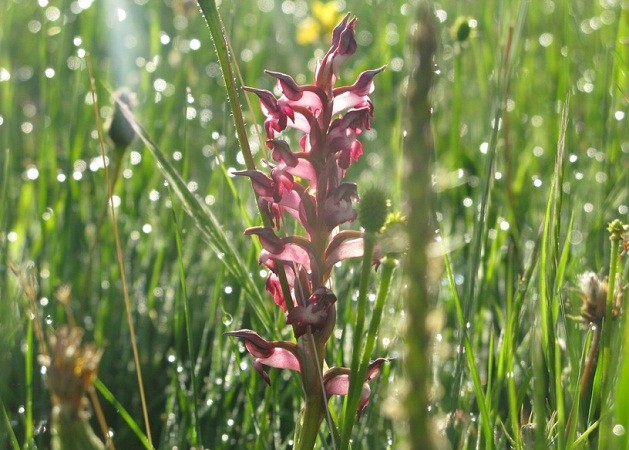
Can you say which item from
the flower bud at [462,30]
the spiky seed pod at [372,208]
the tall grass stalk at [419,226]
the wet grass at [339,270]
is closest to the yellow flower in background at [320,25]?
the wet grass at [339,270]

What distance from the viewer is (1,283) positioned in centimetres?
174

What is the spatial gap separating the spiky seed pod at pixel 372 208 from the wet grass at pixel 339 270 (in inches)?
5.3

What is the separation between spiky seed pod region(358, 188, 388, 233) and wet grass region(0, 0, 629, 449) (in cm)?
14

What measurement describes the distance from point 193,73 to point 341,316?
1904 mm

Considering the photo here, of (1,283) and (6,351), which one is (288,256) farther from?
(1,283)

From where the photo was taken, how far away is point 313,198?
3.24ft

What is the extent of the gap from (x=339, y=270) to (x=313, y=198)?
0.98m

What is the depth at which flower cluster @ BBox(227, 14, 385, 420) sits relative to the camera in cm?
95

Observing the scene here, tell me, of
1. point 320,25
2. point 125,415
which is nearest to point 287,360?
point 125,415

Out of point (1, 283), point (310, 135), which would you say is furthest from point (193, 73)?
point (310, 135)

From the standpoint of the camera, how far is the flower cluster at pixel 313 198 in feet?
3.11

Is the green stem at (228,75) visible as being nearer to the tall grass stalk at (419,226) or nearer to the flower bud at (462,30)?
the tall grass stalk at (419,226)

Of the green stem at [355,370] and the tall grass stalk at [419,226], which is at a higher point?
the tall grass stalk at [419,226]

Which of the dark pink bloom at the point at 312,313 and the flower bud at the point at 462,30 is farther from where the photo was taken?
the flower bud at the point at 462,30
